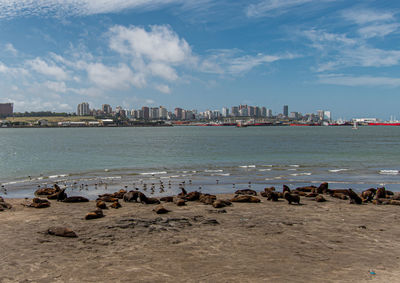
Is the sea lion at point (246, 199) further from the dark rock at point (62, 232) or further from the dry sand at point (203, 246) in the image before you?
the dark rock at point (62, 232)

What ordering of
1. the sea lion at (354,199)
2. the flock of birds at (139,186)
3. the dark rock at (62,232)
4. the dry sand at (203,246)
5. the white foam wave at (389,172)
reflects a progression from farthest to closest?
the white foam wave at (389,172), the flock of birds at (139,186), the sea lion at (354,199), the dark rock at (62,232), the dry sand at (203,246)

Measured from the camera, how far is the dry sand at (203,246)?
29.3ft

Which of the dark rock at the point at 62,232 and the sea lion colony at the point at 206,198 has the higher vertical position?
the dark rock at the point at 62,232

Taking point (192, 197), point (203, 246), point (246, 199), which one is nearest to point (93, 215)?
point (203, 246)

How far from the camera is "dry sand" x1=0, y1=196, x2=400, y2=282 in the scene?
8.94m

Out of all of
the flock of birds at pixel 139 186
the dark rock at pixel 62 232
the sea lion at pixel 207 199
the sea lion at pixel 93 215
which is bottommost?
the flock of birds at pixel 139 186

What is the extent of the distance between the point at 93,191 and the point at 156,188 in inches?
166

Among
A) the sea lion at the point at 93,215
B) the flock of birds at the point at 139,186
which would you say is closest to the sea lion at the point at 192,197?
the flock of birds at the point at 139,186

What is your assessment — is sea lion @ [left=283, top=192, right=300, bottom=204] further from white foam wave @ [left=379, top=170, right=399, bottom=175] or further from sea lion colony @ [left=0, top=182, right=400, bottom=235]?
white foam wave @ [left=379, top=170, right=399, bottom=175]

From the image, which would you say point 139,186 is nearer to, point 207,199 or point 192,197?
point 192,197

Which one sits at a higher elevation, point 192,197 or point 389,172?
point 192,197

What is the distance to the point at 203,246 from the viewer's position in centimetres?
1123

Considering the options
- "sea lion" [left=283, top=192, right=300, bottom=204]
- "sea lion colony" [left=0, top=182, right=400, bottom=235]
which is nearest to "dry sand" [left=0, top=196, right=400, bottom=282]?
"sea lion colony" [left=0, top=182, right=400, bottom=235]

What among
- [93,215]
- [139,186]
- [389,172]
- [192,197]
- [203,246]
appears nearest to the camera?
[203,246]
